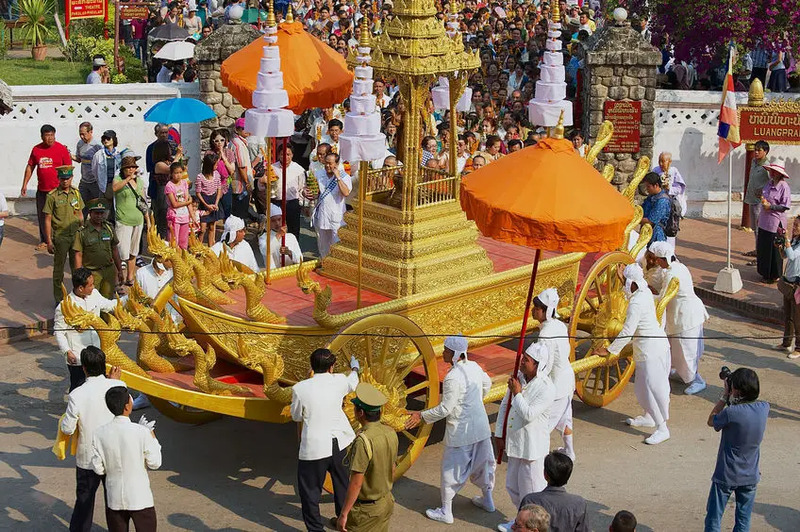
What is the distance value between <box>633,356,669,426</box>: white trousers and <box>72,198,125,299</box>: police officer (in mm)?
5255

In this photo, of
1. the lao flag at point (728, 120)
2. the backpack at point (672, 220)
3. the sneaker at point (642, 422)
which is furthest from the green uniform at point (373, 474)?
the lao flag at point (728, 120)

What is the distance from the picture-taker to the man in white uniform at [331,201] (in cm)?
1476

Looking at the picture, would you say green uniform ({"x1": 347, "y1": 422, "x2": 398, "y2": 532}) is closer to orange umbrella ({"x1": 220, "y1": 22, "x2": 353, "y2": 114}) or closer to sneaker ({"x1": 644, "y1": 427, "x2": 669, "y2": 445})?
sneaker ({"x1": 644, "y1": 427, "x2": 669, "y2": 445})

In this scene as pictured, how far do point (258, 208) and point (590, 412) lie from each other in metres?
5.80

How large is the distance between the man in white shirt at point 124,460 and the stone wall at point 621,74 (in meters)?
10.7

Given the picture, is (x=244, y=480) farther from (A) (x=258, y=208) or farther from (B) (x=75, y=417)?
(A) (x=258, y=208)

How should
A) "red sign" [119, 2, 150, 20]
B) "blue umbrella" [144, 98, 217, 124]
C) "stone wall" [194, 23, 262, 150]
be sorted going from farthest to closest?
"red sign" [119, 2, 150, 20]
"stone wall" [194, 23, 262, 150]
"blue umbrella" [144, 98, 217, 124]

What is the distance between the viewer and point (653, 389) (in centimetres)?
1144

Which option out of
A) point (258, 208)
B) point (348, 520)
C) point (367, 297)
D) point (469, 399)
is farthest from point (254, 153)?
point (348, 520)

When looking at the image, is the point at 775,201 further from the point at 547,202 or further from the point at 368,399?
the point at 368,399

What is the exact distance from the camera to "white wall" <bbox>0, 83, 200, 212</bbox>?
17.2 metres

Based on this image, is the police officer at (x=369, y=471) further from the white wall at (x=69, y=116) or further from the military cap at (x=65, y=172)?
the white wall at (x=69, y=116)

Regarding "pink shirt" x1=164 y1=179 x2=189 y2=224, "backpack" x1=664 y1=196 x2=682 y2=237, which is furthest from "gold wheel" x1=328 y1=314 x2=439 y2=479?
"backpack" x1=664 y1=196 x2=682 y2=237

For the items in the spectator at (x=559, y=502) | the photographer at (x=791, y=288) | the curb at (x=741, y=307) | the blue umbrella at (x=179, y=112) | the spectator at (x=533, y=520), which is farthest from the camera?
the blue umbrella at (x=179, y=112)
